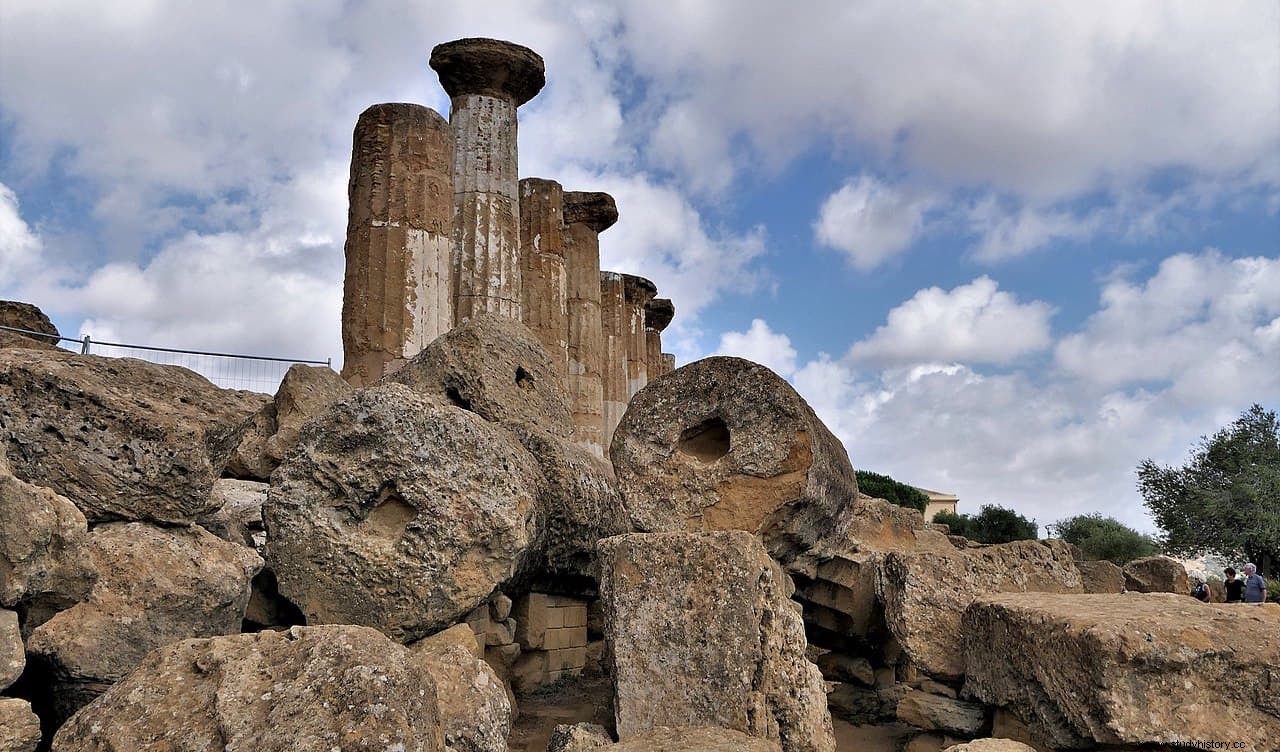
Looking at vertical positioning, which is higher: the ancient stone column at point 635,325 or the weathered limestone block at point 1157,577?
the ancient stone column at point 635,325

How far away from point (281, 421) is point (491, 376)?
7.01 ft

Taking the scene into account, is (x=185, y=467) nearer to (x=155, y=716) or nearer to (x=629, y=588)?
(x=155, y=716)

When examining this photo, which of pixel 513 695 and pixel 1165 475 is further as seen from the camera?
pixel 1165 475

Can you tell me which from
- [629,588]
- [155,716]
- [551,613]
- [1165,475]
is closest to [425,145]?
[551,613]

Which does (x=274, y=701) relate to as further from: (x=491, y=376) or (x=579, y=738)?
(x=491, y=376)

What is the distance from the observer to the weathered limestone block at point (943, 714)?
479 cm

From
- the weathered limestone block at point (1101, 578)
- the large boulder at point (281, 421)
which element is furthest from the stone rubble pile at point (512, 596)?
the weathered limestone block at point (1101, 578)

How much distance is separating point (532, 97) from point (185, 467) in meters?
7.31

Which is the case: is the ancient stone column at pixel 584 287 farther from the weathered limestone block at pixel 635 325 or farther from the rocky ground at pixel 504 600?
the rocky ground at pixel 504 600

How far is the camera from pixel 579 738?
407 centimetres

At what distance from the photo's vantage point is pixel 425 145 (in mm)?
9547

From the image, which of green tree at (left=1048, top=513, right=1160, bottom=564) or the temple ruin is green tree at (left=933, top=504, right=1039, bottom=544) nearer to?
green tree at (left=1048, top=513, right=1160, bottom=564)

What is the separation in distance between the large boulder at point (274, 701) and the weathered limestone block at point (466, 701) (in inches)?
13.7

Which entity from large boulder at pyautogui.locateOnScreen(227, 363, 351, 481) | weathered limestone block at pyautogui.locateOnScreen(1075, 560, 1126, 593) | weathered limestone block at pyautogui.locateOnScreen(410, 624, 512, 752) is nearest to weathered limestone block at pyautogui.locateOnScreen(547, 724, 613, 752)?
weathered limestone block at pyautogui.locateOnScreen(410, 624, 512, 752)
